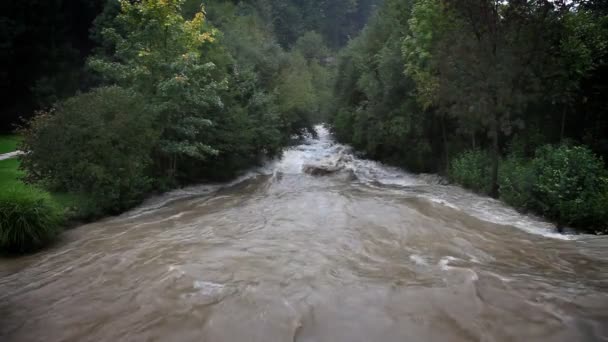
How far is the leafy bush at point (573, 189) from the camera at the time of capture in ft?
35.6

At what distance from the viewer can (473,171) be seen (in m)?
17.2

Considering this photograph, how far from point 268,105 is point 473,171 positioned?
11397 mm

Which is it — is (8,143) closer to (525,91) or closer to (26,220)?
(26,220)

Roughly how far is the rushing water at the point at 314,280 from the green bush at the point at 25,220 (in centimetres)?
48

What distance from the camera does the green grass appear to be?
19041mm

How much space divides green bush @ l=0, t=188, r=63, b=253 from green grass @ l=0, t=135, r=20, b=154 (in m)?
10.6

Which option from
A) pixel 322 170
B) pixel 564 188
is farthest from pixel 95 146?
pixel 564 188

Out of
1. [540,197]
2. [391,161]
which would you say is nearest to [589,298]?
[540,197]

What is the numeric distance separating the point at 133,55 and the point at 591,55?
16.8m

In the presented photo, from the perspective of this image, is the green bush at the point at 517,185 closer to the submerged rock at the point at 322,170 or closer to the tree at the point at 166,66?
the submerged rock at the point at 322,170

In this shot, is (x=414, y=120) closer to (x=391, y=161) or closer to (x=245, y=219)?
(x=391, y=161)

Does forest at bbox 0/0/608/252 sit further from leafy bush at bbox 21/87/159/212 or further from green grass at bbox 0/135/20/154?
green grass at bbox 0/135/20/154

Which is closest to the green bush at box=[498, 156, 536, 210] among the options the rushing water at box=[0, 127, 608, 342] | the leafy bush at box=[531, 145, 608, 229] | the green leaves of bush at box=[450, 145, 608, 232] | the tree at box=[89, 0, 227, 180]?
the green leaves of bush at box=[450, 145, 608, 232]

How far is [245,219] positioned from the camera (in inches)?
486
